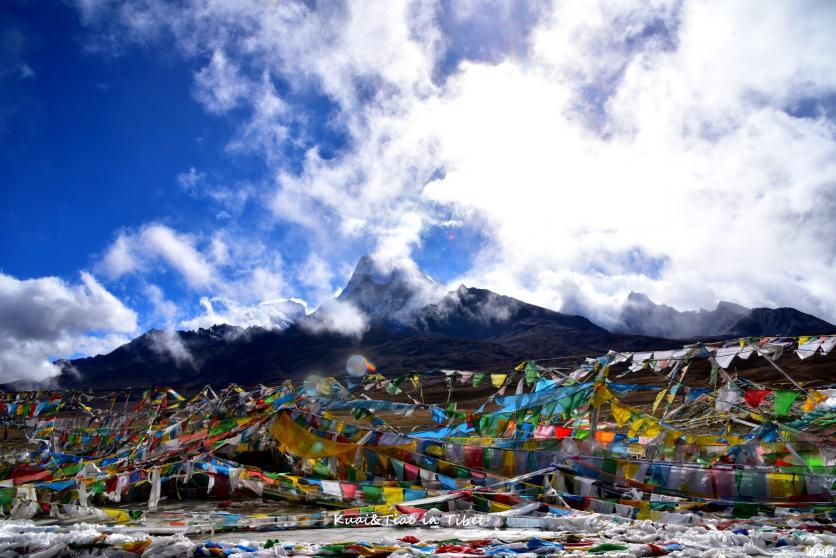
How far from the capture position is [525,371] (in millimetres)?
16375

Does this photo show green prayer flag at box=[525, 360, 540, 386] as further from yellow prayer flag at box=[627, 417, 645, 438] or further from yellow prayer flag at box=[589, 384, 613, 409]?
yellow prayer flag at box=[589, 384, 613, 409]

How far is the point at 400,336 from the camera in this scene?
138 m

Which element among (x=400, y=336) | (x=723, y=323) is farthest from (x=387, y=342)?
(x=723, y=323)

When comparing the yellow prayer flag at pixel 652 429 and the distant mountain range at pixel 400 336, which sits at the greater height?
the distant mountain range at pixel 400 336

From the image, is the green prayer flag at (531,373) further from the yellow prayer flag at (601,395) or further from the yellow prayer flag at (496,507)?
the yellow prayer flag at (496,507)

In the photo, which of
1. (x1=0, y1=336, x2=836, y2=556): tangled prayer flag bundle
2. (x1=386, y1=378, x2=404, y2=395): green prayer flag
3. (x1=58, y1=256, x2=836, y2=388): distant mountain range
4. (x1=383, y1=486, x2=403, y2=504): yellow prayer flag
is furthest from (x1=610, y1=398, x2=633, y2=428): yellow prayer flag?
(x1=58, y1=256, x2=836, y2=388): distant mountain range

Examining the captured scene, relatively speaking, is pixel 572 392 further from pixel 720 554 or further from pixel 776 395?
pixel 720 554

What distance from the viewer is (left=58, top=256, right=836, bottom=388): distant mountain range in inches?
4392

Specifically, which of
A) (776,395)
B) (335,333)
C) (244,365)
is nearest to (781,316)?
(335,333)

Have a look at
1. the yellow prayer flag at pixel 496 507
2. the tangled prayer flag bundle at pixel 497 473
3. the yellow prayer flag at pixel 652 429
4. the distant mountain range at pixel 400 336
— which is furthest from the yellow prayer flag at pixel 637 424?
the distant mountain range at pixel 400 336

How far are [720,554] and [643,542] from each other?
0.75 meters

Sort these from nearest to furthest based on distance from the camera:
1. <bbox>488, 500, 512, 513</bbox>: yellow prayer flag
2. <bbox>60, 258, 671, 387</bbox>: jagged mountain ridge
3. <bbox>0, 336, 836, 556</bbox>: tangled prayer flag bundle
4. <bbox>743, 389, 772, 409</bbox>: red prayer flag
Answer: <bbox>0, 336, 836, 556</bbox>: tangled prayer flag bundle < <bbox>488, 500, 512, 513</bbox>: yellow prayer flag < <bbox>743, 389, 772, 409</bbox>: red prayer flag < <bbox>60, 258, 671, 387</bbox>: jagged mountain ridge

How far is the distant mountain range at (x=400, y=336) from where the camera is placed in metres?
112

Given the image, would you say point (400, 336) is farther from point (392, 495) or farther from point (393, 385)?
point (392, 495)
